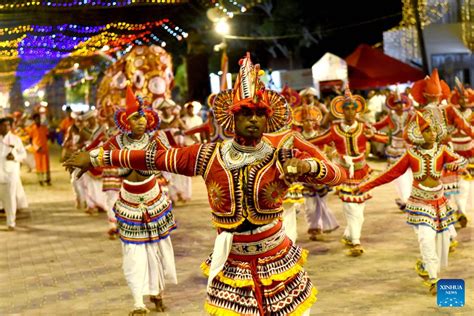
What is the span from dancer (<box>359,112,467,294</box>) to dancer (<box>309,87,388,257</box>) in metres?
2.08

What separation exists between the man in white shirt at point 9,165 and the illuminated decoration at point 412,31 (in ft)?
44.0

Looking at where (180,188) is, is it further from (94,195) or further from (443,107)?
(443,107)

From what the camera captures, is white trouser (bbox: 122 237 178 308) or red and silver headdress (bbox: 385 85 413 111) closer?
white trouser (bbox: 122 237 178 308)

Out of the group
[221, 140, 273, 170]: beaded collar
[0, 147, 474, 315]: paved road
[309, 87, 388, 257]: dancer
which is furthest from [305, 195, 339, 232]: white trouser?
[221, 140, 273, 170]: beaded collar

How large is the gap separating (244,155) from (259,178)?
0.18m

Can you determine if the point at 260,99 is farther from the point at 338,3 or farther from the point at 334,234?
the point at 338,3

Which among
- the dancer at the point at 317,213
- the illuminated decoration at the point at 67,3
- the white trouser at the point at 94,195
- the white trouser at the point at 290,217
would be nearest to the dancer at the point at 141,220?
the white trouser at the point at 290,217

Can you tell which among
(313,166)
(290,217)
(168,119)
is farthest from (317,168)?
(168,119)

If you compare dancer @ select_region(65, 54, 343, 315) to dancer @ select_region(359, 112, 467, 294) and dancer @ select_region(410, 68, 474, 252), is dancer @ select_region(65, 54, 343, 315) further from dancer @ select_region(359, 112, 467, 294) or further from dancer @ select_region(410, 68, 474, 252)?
dancer @ select_region(410, 68, 474, 252)

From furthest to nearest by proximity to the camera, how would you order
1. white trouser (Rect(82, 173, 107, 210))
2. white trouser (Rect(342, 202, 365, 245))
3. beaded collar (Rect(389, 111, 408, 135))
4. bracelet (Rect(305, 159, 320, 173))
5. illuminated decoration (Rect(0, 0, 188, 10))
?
1. white trouser (Rect(82, 173, 107, 210))
2. beaded collar (Rect(389, 111, 408, 135))
3. illuminated decoration (Rect(0, 0, 188, 10))
4. white trouser (Rect(342, 202, 365, 245))
5. bracelet (Rect(305, 159, 320, 173))

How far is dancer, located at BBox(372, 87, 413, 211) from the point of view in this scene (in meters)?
14.0

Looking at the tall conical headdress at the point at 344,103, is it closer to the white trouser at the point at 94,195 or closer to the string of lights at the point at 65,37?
the white trouser at the point at 94,195

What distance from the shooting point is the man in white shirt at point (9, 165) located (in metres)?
14.2

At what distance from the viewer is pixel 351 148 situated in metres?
10.9
